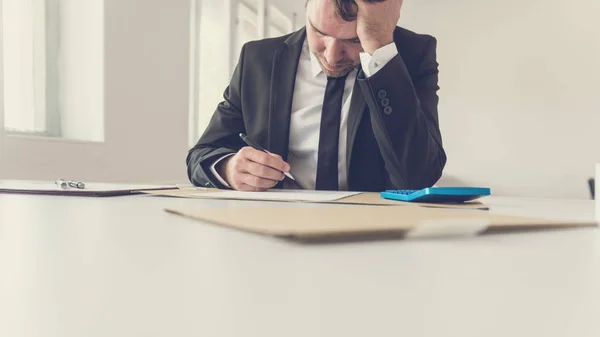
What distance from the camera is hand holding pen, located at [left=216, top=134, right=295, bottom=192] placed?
37.4 inches

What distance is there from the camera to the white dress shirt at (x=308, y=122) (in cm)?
132

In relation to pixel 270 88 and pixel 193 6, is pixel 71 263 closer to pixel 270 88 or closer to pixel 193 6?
pixel 270 88

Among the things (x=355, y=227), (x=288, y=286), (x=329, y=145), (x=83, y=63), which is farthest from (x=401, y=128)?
(x=83, y=63)

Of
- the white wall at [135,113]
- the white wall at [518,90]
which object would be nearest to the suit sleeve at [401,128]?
the white wall at [135,113]

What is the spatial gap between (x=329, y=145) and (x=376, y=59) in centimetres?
29

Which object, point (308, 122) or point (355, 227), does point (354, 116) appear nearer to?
point (308, 122)

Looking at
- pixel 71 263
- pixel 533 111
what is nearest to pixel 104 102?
pixel 71 263

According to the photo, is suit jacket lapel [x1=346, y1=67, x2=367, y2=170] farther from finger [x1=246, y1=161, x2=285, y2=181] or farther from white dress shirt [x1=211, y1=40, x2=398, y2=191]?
finger [x1=246, y1=161, x2=285, y2=181]

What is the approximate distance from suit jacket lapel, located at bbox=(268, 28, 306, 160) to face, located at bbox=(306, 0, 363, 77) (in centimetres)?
8

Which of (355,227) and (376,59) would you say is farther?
(376,59)

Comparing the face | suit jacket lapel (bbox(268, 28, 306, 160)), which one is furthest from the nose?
suit jacket lapel (bbox(268, 28, 306, 160))

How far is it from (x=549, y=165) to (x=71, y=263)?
3557 mm

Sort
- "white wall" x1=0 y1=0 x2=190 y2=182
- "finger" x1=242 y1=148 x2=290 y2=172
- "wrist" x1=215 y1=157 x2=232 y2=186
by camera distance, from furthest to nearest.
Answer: "white wall" x1=0 y1=0 x2=190 y2=182 → "wrist" x1=215 y1=157 x2=232 y2=186 → "finger" x1=242 y1=148 x2=290 y2=172

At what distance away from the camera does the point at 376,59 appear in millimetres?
1046
